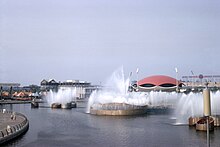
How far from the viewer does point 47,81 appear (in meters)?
182

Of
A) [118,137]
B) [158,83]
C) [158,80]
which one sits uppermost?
[158,80]

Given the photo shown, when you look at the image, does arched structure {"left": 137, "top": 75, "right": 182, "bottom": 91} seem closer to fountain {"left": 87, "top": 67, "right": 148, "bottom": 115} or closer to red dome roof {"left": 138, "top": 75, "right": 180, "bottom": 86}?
red dome roof {"left": 138, "top": 75, "right": 180, "bottom": 86}

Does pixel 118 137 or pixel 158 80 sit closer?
pixel 118 137

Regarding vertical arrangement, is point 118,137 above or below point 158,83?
below

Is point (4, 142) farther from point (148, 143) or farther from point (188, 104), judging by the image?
point (188, 104)

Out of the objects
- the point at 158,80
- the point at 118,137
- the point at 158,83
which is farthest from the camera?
the point at 158,80

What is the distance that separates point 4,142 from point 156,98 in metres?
51.7

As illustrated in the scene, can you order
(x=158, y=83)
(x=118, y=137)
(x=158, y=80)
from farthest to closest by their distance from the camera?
1. (x=158, y=80)
2. (x=158, y=83)
3. (x=118, y=137)

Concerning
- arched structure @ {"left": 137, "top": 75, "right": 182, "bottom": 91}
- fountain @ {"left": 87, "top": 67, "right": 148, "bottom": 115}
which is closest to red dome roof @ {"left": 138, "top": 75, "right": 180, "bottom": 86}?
arched structure @ {"left": 137, "top": 75, "right": 182, "bottom": 91}

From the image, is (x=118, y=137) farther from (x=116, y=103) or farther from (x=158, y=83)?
(x=158, y=83)

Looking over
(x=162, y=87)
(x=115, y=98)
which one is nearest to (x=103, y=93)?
(x=115, y=98)

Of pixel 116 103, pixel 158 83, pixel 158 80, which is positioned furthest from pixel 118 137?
pixel 158 80

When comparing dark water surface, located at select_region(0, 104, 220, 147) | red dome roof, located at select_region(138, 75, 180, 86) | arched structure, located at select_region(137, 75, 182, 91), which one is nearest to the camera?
dark water surface, located at select_region(0, 104, 220, 147)

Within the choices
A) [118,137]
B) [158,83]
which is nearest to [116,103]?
[118,137]
